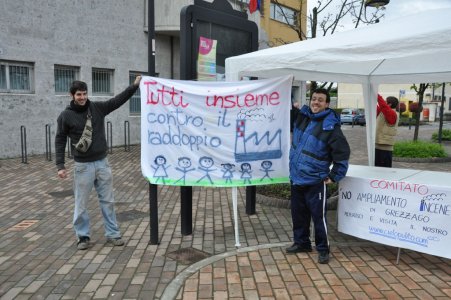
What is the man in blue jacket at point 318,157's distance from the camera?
446cm

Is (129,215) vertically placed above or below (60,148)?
below

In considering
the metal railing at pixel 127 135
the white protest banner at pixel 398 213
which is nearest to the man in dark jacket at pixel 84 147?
the white protest banner at pixel 398 213

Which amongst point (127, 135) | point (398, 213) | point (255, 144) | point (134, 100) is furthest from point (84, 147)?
point (134, 100)

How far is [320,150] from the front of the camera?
450 cm

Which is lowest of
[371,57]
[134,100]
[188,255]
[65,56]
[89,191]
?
[188,255]

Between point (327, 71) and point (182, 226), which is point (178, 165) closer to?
point (182, 226)

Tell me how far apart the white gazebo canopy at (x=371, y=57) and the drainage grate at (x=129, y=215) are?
2.57 meters

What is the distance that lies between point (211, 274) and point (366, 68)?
4.09 meters

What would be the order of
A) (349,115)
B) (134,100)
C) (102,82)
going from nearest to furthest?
1. (102,82)
2. (134,100)
3. (349,115)

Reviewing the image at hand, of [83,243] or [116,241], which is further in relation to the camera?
[116,241]

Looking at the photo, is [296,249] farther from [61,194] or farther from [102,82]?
[102,82]

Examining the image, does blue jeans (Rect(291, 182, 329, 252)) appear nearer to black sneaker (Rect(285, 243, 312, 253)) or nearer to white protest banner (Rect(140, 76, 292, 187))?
black sneaker (Rect(285, 243, 312, 253))

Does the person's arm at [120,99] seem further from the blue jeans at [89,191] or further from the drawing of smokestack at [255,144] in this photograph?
the drawing of smokestack at [255,144]

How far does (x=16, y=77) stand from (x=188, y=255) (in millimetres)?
9637
